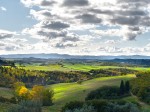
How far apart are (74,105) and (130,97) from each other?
5487 cm

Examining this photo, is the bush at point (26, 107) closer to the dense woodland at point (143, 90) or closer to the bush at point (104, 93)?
the dense woodland at point (143, 90)

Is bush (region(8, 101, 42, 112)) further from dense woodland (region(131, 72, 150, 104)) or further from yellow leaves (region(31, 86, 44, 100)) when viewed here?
yellow leaves (region(31, 86, 44, 100))

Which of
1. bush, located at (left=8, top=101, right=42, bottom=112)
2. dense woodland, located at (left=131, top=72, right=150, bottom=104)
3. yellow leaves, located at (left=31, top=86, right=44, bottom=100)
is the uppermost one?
bush, located at (left=8, top=101, right=42, bottom=112)

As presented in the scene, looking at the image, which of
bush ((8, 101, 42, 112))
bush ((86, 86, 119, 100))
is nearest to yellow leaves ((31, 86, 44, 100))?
bush ((86, 86, 119, 100))

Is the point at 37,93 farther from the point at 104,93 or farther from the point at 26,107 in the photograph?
the point at 26,107

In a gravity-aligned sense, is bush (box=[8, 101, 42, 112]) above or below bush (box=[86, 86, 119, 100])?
above

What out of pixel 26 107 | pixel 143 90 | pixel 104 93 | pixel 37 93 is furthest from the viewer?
pixel 104 93

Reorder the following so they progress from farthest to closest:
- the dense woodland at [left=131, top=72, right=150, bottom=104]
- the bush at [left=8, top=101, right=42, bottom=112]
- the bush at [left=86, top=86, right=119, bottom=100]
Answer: the bush at [left=86, top=86, right=119, bottom=100], the dense woodland at [left=131, top=72, right=150, bottom=104], the bush at [left=8, top=101, right=42, bottom=112]

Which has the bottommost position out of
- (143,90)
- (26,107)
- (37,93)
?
(37,93)

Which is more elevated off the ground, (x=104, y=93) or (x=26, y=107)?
(x=26, y=107)

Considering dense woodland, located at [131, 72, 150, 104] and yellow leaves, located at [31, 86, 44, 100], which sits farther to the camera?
yellow leaves, located at [31, 86, 44, 100]

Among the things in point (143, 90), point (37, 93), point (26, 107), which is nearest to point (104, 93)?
point (143, 90)

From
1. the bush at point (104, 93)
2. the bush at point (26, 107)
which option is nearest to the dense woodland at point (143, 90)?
the bush at point (104, 93)

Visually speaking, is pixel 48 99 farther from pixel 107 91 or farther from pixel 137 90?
pixel 137 90
